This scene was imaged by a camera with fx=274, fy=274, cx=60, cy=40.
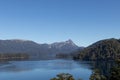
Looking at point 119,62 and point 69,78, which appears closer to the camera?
point 69,78

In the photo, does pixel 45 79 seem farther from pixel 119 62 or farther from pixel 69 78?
pixel 69 78

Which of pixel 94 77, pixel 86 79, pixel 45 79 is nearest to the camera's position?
pixel 94 77

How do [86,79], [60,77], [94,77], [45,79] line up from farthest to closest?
[45,79], [86,79], [94,77], [60,77]

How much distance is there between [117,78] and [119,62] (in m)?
2.83

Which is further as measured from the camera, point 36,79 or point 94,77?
point 36,79

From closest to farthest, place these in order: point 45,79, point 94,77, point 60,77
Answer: point 60,77 → point 94,77 → point 45,79

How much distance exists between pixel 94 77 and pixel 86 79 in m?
61.2

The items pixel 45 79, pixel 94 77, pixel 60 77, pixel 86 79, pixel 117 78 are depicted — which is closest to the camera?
pixel 60 77

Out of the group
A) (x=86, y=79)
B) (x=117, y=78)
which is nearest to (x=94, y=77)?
(x=117, y=78)

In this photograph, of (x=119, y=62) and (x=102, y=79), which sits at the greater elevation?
(x=119, y=62)

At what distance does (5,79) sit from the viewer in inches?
4299

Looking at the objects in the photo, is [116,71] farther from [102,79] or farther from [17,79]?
[17,79]

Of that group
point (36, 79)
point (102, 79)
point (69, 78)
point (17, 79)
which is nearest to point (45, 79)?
point (36, 79)

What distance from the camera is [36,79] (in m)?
106
